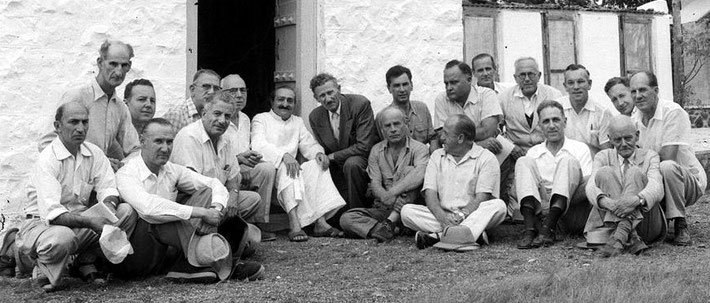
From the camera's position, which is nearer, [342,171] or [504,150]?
[504,150]

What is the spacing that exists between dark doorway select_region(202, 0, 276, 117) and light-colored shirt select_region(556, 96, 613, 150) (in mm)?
3145

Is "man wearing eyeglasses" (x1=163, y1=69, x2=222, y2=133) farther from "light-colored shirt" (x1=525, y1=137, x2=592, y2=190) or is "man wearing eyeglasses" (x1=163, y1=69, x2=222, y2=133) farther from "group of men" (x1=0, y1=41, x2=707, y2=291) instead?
"light-colored shirt" (x1=525, y1=137, x2=592, y2=190)

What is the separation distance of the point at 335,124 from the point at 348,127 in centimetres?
12

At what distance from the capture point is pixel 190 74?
297 inches

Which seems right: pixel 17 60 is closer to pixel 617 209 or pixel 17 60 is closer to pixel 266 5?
pixel 266 5

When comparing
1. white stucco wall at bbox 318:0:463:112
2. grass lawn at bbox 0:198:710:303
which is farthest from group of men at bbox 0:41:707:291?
white stucco wall at bbox 318:0:463:112

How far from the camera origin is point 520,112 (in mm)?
7492

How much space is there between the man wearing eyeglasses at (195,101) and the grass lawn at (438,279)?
1.11 metres

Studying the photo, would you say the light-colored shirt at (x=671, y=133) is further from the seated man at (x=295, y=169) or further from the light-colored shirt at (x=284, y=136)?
the light-colored shirt at (x=284, y=136)

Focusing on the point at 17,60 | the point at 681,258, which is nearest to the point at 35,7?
the point at 17,60

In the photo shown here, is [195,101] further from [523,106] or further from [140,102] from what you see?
[523,106]

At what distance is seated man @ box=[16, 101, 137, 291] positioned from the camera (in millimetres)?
5109

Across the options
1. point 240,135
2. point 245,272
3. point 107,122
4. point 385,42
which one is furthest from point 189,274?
point 385,42

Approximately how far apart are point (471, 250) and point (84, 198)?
2.47m
